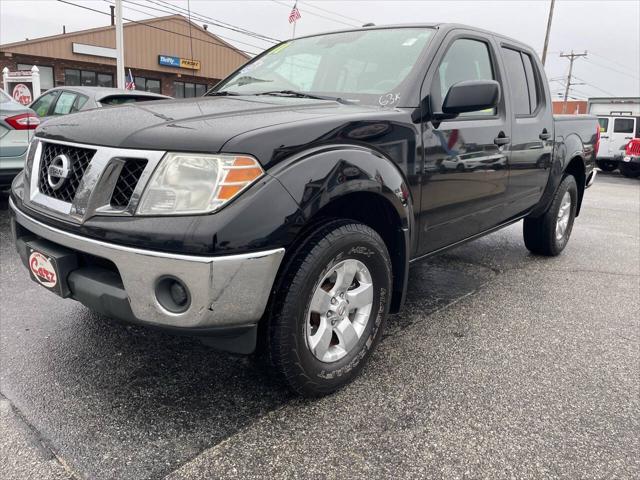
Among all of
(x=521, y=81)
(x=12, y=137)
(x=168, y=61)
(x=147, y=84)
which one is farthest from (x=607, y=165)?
(x=147, y=84)

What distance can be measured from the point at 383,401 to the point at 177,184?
129cm

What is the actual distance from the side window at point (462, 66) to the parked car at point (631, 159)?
48.3 ft

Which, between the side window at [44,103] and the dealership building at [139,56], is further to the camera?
the dealership building at [139,56]

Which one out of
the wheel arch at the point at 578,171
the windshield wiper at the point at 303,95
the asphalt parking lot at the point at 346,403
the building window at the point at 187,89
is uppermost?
the building window at the point at 187,89

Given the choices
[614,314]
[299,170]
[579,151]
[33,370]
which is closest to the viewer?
[299,170]

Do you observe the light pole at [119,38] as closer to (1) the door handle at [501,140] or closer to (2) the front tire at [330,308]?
(1) the door handle at [501,140]


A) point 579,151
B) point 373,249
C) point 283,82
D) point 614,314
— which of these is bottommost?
point 614,314

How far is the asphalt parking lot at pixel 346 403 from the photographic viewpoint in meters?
1.92

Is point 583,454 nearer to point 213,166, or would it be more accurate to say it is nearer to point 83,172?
point 213,166

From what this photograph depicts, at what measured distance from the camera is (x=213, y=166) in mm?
1865

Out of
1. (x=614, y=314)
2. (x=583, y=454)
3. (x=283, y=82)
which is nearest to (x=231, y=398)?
(x=583, y=454)

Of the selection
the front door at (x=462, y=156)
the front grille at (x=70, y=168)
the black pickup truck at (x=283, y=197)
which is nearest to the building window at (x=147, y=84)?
the black pickup truck at (x=283, y=197)

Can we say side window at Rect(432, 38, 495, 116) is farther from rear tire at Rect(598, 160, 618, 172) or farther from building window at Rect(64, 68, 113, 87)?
building window at Rect(64, 68, 113, 87)

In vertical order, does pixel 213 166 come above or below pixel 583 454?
above
